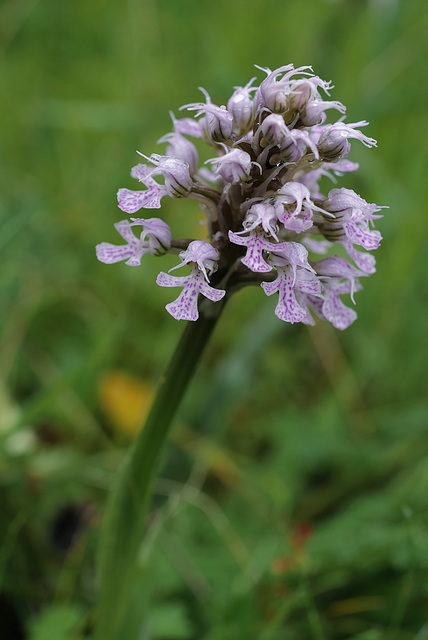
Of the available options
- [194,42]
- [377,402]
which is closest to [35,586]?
[377,402]

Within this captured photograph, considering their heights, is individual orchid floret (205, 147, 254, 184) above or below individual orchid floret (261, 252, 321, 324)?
above

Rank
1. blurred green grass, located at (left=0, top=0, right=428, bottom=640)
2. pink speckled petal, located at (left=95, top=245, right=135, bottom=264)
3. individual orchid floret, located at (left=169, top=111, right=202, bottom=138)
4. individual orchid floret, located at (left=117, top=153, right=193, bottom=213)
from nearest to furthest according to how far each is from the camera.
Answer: individual orchid floret, located at (left=117, top=153, right=193, bottom=213)
pink speckled petal, located at (left=95, top=245, right=135, bottom=264)
individual orchid floret, located at (left=169, top=111, right=202, bottom=138)
blurred green grass, located at (left=0, top=0, right=428, bottom=640)

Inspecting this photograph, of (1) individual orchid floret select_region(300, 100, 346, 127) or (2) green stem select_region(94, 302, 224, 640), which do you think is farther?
(2) green stem select_region(94, 302, 224, 640)

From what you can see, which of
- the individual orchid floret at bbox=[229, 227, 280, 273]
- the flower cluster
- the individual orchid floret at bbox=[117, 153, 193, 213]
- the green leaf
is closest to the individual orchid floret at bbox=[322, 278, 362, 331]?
the flower cluster

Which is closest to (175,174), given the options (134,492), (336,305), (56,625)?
(336,305)

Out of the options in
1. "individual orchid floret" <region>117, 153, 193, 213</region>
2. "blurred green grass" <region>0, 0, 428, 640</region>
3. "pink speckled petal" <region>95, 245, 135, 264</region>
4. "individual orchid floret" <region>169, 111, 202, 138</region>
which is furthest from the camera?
"blurred green grass" <region>0, 0, 428, 640</region>

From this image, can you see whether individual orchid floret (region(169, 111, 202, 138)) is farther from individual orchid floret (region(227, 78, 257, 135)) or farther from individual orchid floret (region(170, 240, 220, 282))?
individual orchid floret (region(170, 240, 220, 282))

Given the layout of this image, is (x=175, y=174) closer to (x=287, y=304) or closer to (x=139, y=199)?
(x=139, y=199)

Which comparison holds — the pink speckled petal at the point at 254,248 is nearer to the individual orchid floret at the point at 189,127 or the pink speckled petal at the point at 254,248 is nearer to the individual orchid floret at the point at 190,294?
the individual orchid floret at the point at 190,294
